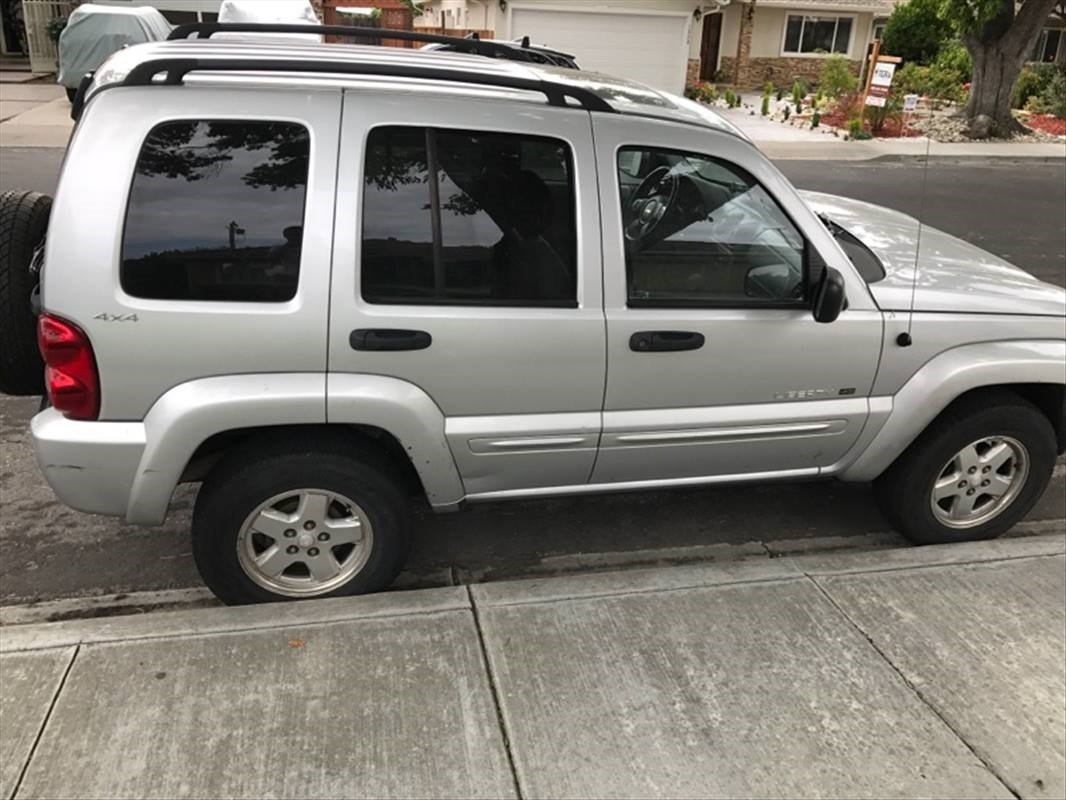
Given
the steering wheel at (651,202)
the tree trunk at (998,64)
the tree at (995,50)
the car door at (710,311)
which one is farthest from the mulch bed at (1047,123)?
the steering wheel at (651,202)

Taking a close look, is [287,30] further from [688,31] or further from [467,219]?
[688,31]

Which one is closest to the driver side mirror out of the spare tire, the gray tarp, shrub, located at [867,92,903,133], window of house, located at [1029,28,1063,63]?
the spare tire

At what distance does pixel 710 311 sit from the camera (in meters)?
3.28

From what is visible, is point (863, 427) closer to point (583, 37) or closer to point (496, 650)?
point (496, 650)

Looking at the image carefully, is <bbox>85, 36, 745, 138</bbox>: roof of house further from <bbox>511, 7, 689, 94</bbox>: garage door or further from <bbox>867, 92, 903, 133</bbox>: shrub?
<bbox>511, 7, 689, 94</bbox>: garage door

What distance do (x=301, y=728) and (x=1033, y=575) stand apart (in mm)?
2897

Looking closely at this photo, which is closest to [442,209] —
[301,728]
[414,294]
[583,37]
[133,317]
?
[414,294]

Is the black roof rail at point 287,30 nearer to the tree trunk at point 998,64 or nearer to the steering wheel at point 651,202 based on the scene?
the steering wheel at point 651,202

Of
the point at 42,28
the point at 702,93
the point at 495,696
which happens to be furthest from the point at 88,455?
the point at 702,93

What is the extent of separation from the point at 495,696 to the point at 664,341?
1.35m

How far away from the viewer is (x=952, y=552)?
379cm

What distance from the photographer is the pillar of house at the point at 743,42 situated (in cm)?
2889

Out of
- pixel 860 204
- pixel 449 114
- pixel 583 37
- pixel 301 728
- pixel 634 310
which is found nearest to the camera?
pixel 301 728

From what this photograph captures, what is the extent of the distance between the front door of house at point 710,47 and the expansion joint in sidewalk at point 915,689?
95.7ft
